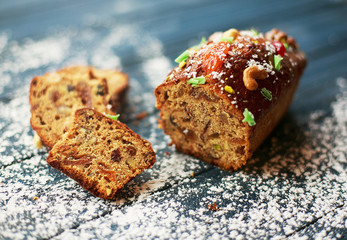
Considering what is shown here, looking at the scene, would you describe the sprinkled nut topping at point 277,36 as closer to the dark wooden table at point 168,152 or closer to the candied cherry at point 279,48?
the candied cherry at point 279,48

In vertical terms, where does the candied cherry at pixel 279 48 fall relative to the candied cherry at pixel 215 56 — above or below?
below

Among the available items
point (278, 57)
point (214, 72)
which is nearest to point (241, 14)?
point (278, 57)

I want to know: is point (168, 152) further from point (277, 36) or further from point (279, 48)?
point (277, 36)

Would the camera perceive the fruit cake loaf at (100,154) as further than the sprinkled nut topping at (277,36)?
No

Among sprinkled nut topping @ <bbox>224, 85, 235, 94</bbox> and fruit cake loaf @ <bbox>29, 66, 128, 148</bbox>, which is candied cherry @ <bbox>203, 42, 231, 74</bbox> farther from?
fruit cake loaf @ <bbox>29, 66, 128, 148</bbox>

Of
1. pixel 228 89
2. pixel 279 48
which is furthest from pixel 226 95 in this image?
pixel 279 48

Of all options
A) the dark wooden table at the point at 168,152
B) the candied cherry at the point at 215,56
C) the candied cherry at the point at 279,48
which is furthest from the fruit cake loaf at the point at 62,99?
the candied cherry at the point at 279,48

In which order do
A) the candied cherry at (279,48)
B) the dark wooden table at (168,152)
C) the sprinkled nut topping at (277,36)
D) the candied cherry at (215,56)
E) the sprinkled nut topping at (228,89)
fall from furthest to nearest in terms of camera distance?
the sprinkled nut topping at (277,36)
the candied cherry at (279,48)
the candied cherry at (215,56)
the sprinkled nut topping at (228,89)
the dark wooden table at (168,152)

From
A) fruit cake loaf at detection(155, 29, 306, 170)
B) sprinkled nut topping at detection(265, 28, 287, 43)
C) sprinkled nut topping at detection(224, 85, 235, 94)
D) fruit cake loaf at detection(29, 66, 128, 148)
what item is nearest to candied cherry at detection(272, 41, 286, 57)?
fruit cake loaf at detection(155, 29, 306, 170)
